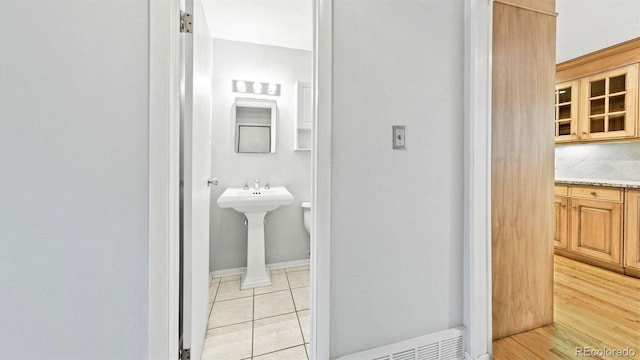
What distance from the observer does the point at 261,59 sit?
8.70 feet

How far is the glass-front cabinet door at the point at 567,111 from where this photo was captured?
9.87 feet

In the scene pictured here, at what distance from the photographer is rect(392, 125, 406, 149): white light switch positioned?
1.27 metres

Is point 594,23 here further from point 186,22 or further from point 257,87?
point 186,22

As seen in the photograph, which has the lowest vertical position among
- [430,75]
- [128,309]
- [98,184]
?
[128,309]

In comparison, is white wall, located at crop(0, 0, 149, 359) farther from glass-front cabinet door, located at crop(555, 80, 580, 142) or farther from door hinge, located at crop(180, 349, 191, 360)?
glass-front cabinet door, located at crop(555, 80, 580, 142)

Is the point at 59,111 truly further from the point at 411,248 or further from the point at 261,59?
the point at 261,59

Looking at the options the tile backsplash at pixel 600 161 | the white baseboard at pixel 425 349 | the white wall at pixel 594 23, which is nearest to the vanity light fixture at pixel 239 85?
the white baseboard at pixel 425 349

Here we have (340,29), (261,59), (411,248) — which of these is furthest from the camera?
(261,59)

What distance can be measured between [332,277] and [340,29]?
3.83 ft

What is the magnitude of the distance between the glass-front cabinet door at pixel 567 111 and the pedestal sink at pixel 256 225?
3534 millimetres

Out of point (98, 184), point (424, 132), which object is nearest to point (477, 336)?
point (424, 132)

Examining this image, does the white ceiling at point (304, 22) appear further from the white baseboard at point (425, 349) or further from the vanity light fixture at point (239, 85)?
the white baseboard at point (425, 349)

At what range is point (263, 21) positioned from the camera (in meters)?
2.24

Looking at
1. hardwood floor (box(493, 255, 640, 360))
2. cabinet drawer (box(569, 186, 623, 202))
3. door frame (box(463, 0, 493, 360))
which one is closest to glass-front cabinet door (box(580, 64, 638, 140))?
cabinet drawer (box(569, 186, 623, 202))
